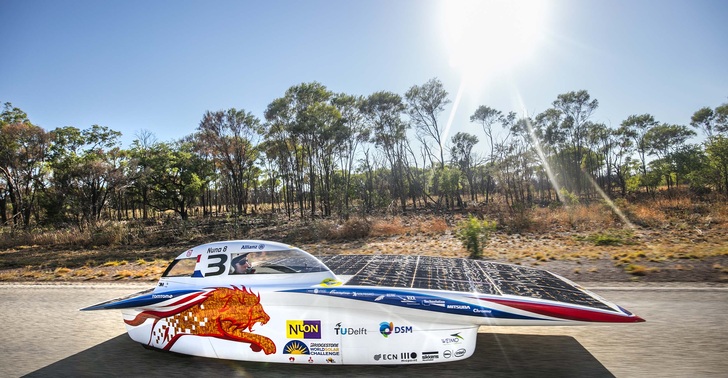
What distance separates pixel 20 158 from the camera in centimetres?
3225

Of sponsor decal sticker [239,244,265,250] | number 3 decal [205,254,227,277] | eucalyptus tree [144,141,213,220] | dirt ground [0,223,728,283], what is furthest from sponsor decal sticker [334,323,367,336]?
eucalyptus tree [144,141,213,220]

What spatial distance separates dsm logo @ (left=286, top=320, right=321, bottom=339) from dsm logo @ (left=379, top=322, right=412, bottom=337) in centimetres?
71

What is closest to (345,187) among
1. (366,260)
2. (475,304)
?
(366,260)

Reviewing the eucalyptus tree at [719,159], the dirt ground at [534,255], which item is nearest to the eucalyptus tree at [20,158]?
the dirt ground at [534,255]

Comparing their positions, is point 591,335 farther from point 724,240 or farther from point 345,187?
point 345,187

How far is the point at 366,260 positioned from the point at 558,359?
3.01m

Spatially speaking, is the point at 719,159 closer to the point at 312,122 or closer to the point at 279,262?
the point at 312,122

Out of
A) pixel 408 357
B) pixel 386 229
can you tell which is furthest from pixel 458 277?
pixel 386 229

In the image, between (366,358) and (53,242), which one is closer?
(366,358)

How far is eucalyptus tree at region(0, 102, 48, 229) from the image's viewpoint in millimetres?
31047

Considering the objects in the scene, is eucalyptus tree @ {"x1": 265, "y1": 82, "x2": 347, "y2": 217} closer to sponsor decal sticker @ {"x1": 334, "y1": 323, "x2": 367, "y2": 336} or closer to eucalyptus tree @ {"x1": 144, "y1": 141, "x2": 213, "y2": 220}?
eucalyptus tree @ {"x1": 144, "y1": 141, "x2": 213, "y2": 220}

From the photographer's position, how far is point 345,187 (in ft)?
124

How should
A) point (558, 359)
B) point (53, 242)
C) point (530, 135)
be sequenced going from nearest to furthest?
1. point (558, 359)
2. point (53, 242)
3. point (530, 135)

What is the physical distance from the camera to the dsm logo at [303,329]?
4031 mm
